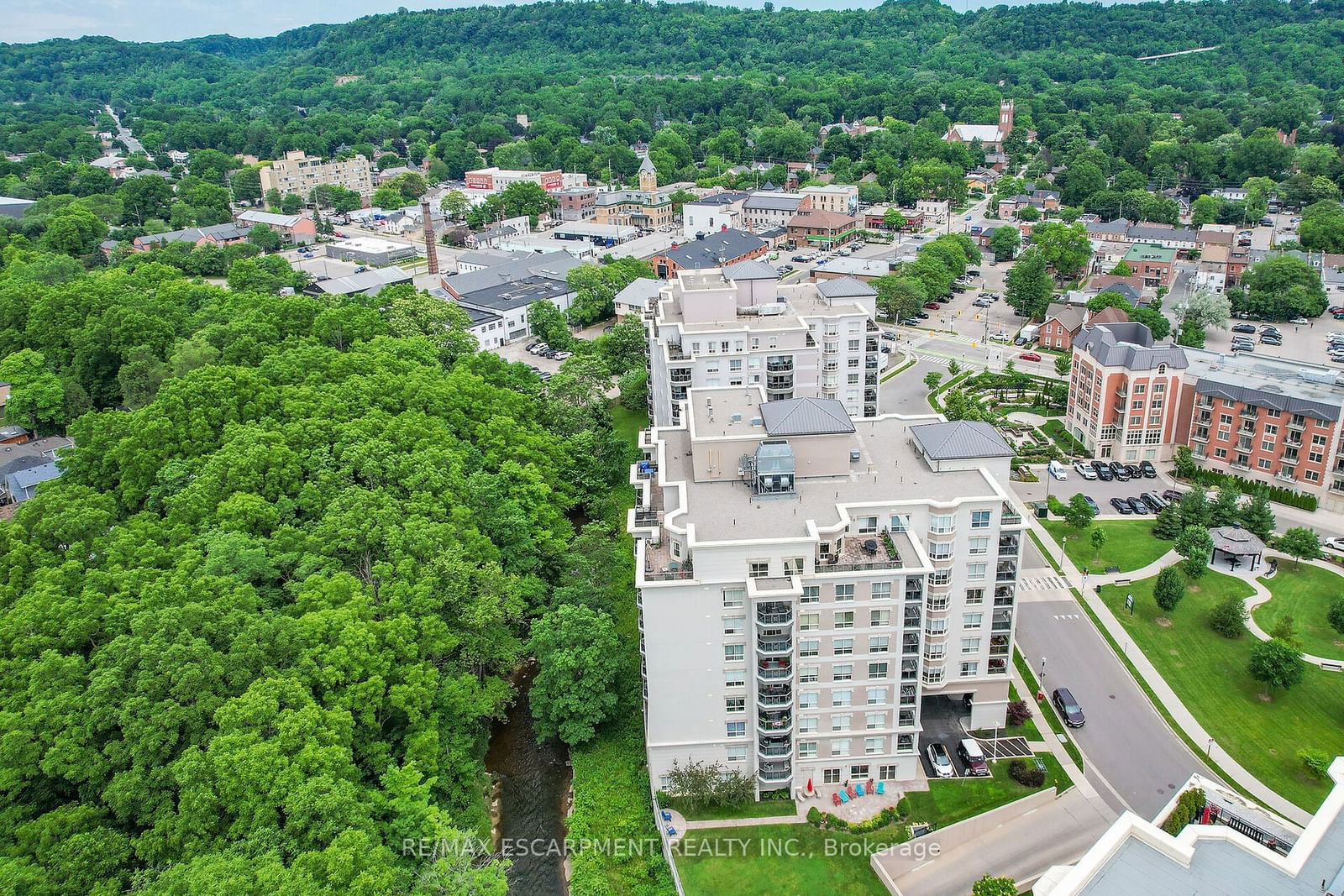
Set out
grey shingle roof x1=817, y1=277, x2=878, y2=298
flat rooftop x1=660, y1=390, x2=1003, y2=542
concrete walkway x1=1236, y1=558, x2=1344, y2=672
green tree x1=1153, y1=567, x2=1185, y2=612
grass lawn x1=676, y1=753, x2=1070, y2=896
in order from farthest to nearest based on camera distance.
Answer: grey shingle roof x1=817, y1=277, x2=878, y2=298 → green tree x1=1153, y1=567, x2=1185, y2=612 → concrete walkway x1=1236, y1=558, x2=1344, y2=672 → flat rooftop x1=660, y1=390, x2=1003, y2=542 → grass lawn x1=676, y1=753, x2=1070, y2=896

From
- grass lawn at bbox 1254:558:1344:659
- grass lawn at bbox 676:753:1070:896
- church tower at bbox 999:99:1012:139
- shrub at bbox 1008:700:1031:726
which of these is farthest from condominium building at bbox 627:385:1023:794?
church tower at bbox 999:99:1012:139

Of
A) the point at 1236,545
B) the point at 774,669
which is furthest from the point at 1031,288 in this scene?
→ the point at 774,669

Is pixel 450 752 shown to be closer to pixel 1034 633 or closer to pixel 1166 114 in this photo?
pixel 1034 633

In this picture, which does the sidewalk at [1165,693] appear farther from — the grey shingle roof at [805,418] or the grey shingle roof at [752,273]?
the grey shingle roof at [752,273]

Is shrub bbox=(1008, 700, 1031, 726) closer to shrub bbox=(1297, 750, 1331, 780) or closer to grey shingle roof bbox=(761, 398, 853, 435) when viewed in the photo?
shrub bbox=(1297, 750, 1331, 780)

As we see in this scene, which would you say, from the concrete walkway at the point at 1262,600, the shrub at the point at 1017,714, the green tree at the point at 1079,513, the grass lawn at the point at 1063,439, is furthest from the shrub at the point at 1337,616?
the grass lawn at the point at 1063,439

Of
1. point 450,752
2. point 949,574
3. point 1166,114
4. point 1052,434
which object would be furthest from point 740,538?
point 1166,114
